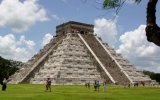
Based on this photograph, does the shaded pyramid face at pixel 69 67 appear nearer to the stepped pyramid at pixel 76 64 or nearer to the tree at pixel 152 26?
the stepped pyramid at pixel 76 64

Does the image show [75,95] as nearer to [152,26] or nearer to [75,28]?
[152,26]

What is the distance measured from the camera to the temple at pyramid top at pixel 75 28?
298 ft

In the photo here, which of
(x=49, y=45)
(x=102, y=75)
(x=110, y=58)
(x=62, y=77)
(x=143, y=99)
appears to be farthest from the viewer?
(x=49, y=45)

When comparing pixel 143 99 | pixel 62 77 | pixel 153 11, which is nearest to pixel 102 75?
pixel 62 77

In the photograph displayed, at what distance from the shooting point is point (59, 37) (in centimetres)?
9262

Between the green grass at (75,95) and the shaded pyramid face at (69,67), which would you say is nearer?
the green grass at (75,95)

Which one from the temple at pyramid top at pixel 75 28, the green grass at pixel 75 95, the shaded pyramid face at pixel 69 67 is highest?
the temple at pyramid top at pixel 75 28

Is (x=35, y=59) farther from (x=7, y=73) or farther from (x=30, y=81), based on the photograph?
(x=7, y=73)

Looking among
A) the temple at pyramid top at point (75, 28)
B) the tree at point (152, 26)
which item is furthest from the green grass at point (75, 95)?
the temple at pyramid top at point (75, 28)

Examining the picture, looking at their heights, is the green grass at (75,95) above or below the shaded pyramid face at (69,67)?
below

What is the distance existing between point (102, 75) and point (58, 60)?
9.74 meters

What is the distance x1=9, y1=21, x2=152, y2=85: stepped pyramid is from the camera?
72188mm

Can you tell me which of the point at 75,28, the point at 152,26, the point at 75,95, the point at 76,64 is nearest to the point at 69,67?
the point at 76,64

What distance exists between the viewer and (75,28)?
9181cm
